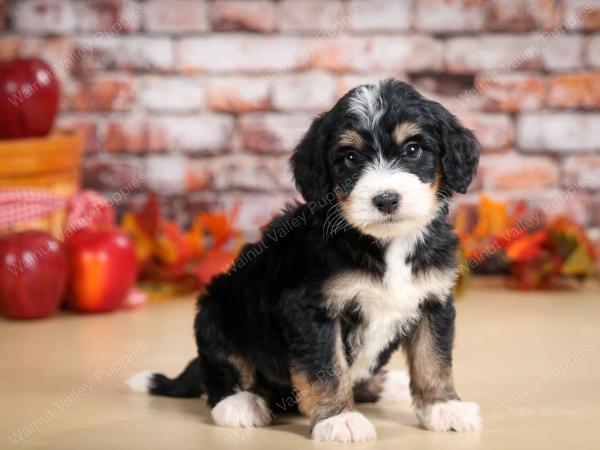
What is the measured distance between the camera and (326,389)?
310 cm

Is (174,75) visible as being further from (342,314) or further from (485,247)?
(342,314)

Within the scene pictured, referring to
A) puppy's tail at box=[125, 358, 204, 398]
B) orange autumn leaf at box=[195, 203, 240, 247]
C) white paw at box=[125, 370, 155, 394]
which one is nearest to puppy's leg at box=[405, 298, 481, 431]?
puppy's tail at box=[125, 358, 204, 398]

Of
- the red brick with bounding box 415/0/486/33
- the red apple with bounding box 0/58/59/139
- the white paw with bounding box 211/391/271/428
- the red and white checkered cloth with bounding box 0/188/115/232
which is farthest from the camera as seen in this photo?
the red brick with bounding box 415/0/486/33

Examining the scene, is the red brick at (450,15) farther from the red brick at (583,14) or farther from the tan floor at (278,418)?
the tan floor at (278,418)

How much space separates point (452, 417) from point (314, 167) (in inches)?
34.2

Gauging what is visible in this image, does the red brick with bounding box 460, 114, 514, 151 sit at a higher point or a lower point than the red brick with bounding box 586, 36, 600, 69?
lower

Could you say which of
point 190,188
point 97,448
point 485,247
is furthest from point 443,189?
point 190,188

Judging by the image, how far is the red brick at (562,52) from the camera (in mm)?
5676

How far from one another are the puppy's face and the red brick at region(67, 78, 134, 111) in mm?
2793

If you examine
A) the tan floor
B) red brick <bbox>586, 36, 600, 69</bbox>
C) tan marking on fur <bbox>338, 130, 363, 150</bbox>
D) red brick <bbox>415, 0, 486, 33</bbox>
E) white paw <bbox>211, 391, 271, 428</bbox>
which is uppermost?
red brick <bbox>415, 0, 486, 33</bbox>

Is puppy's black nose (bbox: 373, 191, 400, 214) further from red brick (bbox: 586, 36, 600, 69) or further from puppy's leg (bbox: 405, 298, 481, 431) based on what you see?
red brick (bbox: 586, 36, 600, 69)

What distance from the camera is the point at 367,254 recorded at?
10.4 feet

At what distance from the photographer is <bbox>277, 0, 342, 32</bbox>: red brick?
5.66 metres

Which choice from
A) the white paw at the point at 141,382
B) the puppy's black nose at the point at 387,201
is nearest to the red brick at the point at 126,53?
the white paw at the point at 141,382
